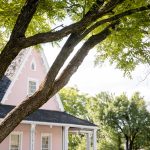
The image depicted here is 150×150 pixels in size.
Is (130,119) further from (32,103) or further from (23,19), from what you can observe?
(23,19)

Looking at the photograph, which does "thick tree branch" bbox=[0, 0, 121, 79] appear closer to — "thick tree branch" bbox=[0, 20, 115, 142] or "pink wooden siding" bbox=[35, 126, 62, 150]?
"thick tree branch" bbox=[0, 20, 115, 142]

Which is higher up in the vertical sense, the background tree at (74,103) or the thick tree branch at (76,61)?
the background tree at (74,103)

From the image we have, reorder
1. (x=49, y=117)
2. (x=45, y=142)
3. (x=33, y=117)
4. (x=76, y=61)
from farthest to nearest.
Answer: (x=45, y=142) < (x=49, y=117) < (x=33, y=117) < (x=76, y=61)

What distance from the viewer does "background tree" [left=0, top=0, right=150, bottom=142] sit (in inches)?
266

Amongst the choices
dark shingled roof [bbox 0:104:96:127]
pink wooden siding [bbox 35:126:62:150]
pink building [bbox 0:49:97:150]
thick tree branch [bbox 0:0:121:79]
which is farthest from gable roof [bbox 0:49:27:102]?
thick tree branch [bbox 0:0:121:79]

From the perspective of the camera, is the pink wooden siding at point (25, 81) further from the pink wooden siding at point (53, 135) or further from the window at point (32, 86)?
the pink wooden siding at point (53, 135)

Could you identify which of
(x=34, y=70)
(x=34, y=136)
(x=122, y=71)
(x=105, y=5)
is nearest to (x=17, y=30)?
(x=105, y=5)

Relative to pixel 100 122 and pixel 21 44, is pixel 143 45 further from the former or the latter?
pixel 100 122

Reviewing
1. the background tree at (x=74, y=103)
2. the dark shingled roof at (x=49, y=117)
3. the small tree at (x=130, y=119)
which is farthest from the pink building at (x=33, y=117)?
the background tree at (x=74, y=103)

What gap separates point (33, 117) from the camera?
23.0m

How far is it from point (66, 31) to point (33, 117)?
54.4 ft

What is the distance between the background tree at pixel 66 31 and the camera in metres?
6.75

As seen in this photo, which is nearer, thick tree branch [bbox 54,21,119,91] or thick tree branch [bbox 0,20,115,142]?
thick tree branch [bbox 0,20,115,142]

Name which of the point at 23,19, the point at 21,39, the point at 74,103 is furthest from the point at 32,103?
the point at 74,103
